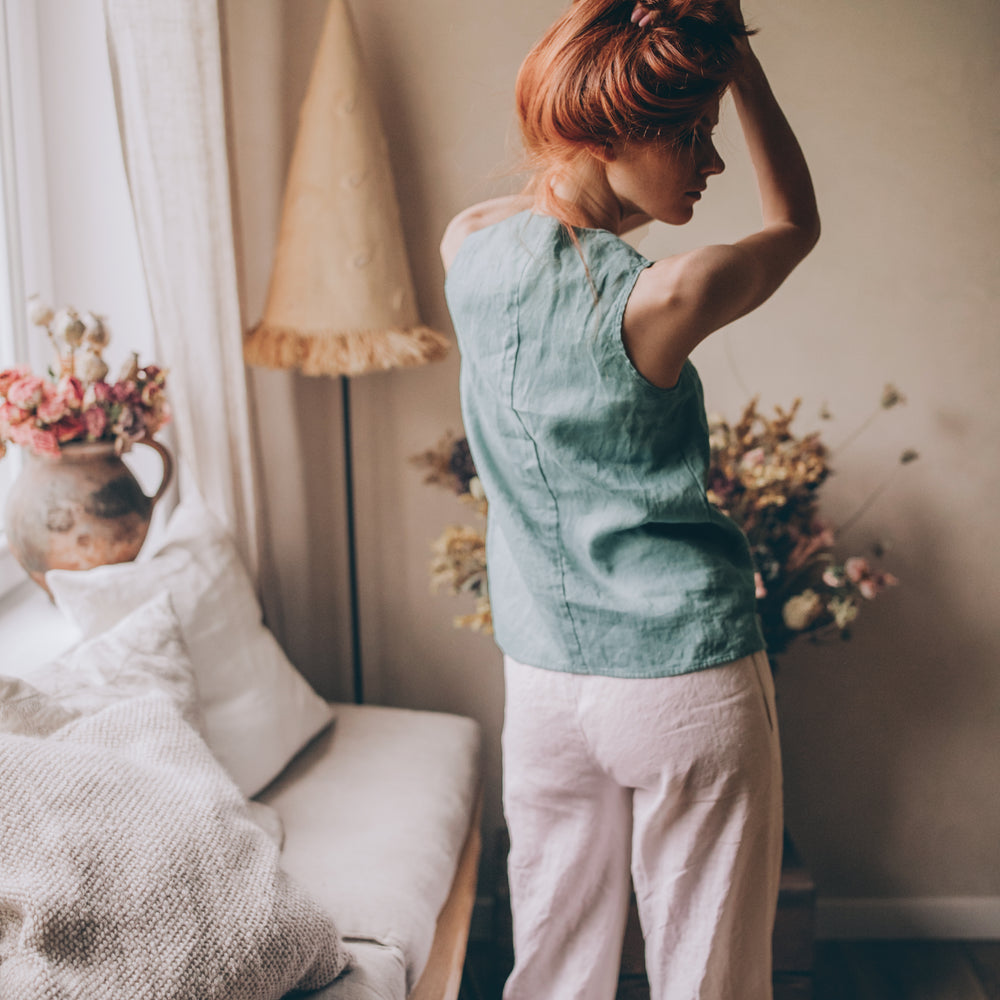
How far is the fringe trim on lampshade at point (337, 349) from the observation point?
1.50 meters

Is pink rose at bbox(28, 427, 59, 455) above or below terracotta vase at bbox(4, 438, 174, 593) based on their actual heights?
above

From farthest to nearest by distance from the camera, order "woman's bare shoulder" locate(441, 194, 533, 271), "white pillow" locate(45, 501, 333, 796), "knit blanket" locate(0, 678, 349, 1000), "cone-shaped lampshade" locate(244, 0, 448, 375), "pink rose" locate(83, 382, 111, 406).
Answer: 1. "cone-shaped lampshade" locate(244, 0, 448, 375)
2. "pink rose" locate(83, 382, 111, 406)
3. "white pillow" locate(45, 501, 333, 796)
4. "woman's bare shoulder" locate(441, 194, 533, 271)
5. "knit blanket" locate(0, 678, 349, 1000)

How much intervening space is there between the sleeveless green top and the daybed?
38cm

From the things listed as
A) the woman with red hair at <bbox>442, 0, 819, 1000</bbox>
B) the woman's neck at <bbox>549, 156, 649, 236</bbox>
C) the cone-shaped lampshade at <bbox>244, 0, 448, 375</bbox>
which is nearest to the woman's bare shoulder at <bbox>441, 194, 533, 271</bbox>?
the woman with red hair at <bbox>442, 0, 819, 1000</bbox>

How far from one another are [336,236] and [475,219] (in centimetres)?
50

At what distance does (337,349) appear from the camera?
1502 millimetres

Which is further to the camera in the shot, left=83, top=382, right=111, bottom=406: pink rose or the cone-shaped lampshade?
the cone-shaped lampshade

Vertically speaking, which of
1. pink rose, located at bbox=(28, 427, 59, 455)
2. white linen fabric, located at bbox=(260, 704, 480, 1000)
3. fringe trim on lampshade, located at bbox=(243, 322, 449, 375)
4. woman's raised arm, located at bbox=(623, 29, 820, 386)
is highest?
woman's raised arm, located at bbox=(623, 29, 820, 386)

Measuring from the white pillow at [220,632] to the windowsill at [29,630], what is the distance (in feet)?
0.39

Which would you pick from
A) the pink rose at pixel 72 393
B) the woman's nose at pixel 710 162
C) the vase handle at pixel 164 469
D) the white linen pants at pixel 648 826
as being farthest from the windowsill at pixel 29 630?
the woman's nose at pixel 710 162

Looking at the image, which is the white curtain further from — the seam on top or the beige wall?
the seam on top

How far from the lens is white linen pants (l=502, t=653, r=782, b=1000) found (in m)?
0.94

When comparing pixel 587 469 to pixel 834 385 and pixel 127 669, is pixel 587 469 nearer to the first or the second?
pixel 127 669

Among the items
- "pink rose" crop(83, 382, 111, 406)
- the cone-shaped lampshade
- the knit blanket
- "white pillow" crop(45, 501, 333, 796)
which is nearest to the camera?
the knit blanket
